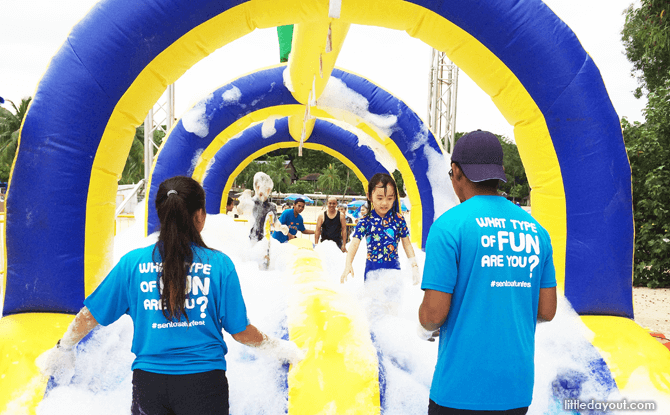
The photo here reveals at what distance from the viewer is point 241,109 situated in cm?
517

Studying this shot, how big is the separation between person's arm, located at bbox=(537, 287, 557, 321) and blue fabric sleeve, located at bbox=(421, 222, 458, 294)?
32cm

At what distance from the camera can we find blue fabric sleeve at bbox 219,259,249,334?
1.31 metres

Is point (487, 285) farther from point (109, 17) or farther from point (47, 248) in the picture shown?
point (109, 17)

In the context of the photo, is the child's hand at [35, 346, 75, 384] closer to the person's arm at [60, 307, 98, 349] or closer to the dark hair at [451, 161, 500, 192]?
the person's arm at [60, 307, 98, 349]

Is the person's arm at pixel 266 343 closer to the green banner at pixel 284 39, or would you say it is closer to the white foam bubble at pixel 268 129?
the green banner at pixel 284 39

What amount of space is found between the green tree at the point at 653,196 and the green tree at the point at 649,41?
2.25m

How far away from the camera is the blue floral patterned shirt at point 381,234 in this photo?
3027mm

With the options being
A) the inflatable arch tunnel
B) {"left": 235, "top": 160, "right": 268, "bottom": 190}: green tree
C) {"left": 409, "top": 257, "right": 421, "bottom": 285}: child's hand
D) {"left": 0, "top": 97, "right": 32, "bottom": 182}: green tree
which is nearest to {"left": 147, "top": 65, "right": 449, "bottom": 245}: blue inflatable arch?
{"left": 409, "top": 257, "right": 421, "bottom": 285}: child's hand

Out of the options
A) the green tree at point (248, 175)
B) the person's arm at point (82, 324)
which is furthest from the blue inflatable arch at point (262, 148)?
the green tree at point (248, 175)

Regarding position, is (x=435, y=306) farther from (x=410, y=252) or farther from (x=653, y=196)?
(x=653, y=196)

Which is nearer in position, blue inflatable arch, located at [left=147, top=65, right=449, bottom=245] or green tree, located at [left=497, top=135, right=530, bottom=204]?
blue inflatable arch, located at [left=147, top=65, right=449, bottom=245]

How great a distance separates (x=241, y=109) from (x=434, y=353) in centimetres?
364

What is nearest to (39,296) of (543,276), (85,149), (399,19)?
(85,149)

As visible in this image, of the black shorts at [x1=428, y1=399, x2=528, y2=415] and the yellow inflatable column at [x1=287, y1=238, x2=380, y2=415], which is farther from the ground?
the black shorts at [x1=428, y1=399, x2=528, y2=415]
